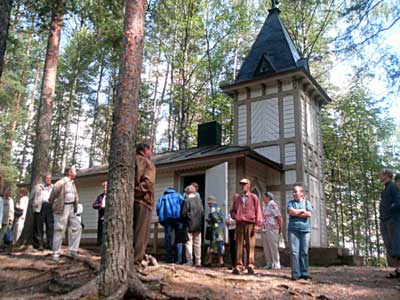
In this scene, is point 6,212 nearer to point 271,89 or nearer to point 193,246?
point 193,246

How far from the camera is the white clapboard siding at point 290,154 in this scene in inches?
536

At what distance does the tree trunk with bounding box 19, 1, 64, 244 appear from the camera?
9.01m

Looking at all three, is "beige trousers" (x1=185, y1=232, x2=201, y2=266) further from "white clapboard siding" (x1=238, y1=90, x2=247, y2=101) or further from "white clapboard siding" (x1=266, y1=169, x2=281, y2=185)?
"white clapboard siding" (x1=238, y1=90, x2=247, y2=101)

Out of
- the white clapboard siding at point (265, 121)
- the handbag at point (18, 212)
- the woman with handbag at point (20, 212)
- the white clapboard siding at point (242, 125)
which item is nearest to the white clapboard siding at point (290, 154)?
the white clapboard siding at point (265, 121)

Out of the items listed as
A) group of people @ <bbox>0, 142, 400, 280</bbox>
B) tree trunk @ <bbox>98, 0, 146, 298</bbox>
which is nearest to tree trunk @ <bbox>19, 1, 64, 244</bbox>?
group of people @ <bbox>0, 142, 400, 280</bbox>

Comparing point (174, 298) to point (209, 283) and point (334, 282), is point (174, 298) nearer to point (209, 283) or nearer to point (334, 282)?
point (209, 283)

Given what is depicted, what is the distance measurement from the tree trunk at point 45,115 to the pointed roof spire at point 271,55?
25.9 feet

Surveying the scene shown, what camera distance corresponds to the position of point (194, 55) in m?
24.2

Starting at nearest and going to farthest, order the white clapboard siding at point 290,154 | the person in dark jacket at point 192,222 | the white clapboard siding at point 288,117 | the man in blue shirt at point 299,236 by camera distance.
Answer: the man in blue shirt at point 299,236
the person in dark jacket at point 192,222
the white clapboard siding at point 290,154
the white clapboard siding at point 288,117

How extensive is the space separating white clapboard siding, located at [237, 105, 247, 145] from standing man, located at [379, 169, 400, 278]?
27.7ft

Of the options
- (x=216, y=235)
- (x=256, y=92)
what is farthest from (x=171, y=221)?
(x=256, y=92)

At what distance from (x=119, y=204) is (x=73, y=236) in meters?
3.13

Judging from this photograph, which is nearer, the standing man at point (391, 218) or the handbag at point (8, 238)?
the standing man at point (391, 218)

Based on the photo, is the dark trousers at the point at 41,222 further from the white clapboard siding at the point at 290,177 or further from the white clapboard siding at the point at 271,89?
the white clapboard siding at the point at 271,89
